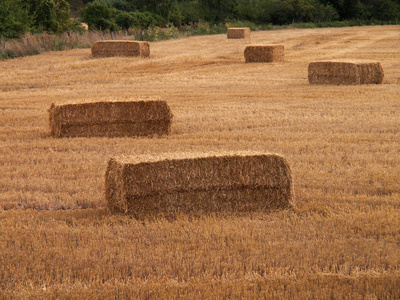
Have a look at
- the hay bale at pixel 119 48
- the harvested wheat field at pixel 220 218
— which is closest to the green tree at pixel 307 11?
the hay bale at pixel 119 48

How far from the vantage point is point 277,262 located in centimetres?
512

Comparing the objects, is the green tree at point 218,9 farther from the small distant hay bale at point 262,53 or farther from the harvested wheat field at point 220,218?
the harvested wheat field at point 220,218

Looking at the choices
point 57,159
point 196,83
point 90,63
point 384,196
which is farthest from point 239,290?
point 90,63

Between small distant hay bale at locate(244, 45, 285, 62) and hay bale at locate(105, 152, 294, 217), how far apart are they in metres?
19.2

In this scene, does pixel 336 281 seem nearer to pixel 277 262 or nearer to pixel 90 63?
pixel 277 262

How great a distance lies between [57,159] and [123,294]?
479 centimetres

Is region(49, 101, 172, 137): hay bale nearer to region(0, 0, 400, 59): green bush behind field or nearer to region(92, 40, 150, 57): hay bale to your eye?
region(92, 40, 150, 57): hay bale

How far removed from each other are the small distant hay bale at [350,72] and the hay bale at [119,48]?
1050 cm

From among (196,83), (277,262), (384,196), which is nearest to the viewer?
(277,262)

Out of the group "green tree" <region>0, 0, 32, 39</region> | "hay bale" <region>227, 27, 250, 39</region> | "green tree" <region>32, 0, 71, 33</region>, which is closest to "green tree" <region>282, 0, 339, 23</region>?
"hay bale" <region>227, 27, 250, 39</region>

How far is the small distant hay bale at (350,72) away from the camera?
17.5 metres

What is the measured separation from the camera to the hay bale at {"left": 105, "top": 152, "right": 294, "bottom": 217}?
611 centimetres

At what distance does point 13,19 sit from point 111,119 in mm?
21846

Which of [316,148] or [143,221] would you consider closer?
[143,221]
